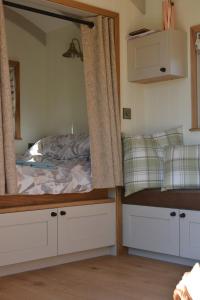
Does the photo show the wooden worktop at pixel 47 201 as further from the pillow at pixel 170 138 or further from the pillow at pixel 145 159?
the pillow at pixel 170 138

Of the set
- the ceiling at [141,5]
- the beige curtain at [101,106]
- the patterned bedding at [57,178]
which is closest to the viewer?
the patterned bedding at [57,178]

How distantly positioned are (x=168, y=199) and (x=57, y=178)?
0.90 metres

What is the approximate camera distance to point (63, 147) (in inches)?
169

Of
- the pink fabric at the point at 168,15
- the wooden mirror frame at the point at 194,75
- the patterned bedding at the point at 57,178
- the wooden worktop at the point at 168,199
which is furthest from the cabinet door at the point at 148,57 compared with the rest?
the wooden worktop at the point at 168,199

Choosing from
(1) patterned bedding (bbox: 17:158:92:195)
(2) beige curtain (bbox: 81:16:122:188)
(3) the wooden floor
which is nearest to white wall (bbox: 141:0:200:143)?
(2) beige curtain (bbox: 81:16:122:188)

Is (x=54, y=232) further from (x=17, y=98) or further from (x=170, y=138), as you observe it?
(x=17, y=98)

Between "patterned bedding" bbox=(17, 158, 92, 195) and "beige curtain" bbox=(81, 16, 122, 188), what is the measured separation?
0.37ft

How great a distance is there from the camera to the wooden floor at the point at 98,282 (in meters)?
2.88

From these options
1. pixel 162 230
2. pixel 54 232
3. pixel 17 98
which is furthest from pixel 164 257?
pixel 17 98

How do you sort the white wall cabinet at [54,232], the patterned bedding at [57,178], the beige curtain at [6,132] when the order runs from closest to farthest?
the beige curtain at [6,132], the white wall cabinet at [54,232], the patterned bedding at [57,178]

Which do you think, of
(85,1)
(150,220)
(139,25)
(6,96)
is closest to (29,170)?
(6,96)

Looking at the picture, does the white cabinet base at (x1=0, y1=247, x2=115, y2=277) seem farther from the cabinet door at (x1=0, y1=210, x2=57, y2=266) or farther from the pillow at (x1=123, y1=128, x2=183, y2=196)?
the pillow at (x1=123, y1=128, x2=183, y2=196)

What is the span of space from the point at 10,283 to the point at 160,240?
127 cm

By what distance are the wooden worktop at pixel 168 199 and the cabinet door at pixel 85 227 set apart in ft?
0.82
